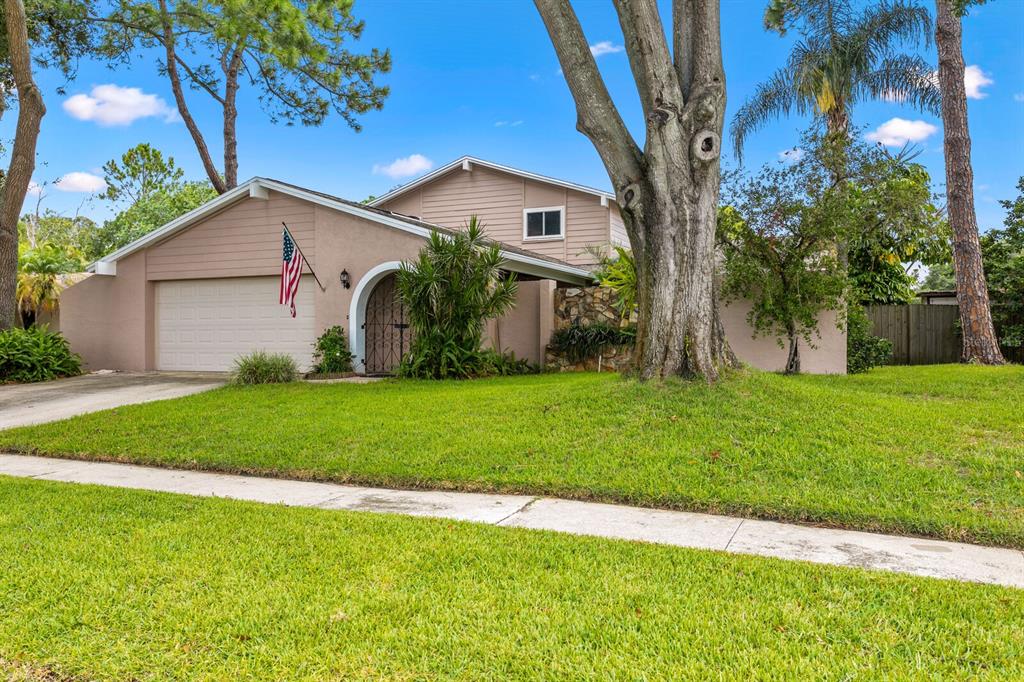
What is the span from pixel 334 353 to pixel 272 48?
22.4ft

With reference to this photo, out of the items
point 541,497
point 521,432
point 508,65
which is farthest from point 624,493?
point 508,65

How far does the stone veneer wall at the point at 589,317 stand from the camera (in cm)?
1393

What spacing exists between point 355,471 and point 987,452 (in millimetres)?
5378

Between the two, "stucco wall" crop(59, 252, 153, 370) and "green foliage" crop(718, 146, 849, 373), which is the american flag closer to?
"stucco wall" crop(59, 252, 153, 370)

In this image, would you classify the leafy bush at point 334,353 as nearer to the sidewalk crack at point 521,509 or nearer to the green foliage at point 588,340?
the green foliage at point 588,340

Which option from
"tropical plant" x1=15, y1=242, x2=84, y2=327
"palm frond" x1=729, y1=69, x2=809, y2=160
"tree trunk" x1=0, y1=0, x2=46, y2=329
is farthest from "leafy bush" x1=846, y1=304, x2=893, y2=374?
"tropical plant" x1=15, y1=242, x2=84, y2=327

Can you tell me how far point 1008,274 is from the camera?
17062 millimetres

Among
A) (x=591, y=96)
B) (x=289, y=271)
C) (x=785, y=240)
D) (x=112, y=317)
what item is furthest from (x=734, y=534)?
(x=112, y=317)

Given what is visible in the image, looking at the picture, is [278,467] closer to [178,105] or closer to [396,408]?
[396,408]

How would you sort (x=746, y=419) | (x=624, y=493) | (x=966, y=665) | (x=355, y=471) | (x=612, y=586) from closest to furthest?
(x=966, y=665) < (x=612, y=586) < (x=624, y=493) < (x=355, y=471) < (x=746, y=419)

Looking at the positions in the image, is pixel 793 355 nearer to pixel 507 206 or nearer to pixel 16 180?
pixel 507 206

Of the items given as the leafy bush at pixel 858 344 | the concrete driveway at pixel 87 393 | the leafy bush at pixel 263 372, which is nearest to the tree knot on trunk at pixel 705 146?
the leafy bush at pixel 858 344

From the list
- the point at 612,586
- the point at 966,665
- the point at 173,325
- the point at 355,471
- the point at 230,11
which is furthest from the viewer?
the point at 173,325

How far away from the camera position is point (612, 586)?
10.7 feet
